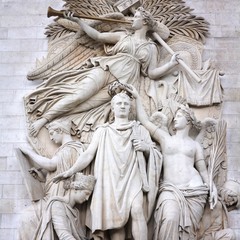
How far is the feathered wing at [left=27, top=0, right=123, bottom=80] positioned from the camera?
921cm

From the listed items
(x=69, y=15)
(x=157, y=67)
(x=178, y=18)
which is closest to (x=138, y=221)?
(x=157, y=67)

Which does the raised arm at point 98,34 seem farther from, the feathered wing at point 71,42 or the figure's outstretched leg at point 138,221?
the figure's outstretched leg at point 138,221

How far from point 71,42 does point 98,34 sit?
38 cm

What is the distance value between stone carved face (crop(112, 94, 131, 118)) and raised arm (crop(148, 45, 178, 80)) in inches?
27.1

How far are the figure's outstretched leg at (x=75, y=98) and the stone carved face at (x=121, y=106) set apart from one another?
1.41 feet

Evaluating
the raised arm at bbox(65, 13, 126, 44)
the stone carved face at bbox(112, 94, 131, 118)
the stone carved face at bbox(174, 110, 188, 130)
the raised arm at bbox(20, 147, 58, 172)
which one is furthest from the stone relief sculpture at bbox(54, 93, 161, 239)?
the raised arm at bbox(65, 13, 126, 44)

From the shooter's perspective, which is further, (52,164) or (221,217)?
(52,164)

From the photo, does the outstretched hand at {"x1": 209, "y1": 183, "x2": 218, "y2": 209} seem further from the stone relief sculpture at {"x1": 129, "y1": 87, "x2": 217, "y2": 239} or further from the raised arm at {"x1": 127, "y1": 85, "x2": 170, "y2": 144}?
the raised arm at {"x1": 127, "y1": 85, "x2": 170, "y2": 144}

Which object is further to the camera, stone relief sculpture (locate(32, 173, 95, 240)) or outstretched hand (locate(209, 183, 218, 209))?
outstretched hand (locate(209, 183, 218, 209))

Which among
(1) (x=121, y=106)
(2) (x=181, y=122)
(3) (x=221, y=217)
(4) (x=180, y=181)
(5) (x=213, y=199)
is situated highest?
(1) (x=121, y=106)

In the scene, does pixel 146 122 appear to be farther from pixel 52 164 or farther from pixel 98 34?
pixel 98 34

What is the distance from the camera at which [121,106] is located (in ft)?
27.9

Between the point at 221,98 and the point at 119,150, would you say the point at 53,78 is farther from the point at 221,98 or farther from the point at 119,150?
the point at 221,98

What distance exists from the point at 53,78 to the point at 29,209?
1697 millimetres
